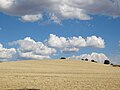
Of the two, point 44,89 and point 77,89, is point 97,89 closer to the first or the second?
point 77,89

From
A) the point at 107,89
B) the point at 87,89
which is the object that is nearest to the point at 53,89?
the point at 87,89

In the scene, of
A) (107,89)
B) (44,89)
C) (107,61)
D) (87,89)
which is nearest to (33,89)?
(44,89)

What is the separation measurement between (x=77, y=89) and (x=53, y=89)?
245 cm

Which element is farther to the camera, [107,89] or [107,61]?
[107,61]

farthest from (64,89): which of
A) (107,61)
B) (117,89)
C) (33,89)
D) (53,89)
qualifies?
(107,61)

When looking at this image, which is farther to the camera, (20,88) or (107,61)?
(107,61)

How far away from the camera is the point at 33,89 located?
30.6 metres

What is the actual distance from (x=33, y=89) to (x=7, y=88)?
2.71m

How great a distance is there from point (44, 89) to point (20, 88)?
2.52 m

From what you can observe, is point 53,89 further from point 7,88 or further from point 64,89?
point 7,88

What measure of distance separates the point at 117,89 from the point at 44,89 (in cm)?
754

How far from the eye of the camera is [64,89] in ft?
101

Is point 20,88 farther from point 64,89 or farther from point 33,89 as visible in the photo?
point 64,89

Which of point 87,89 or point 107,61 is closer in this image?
point 87,89
